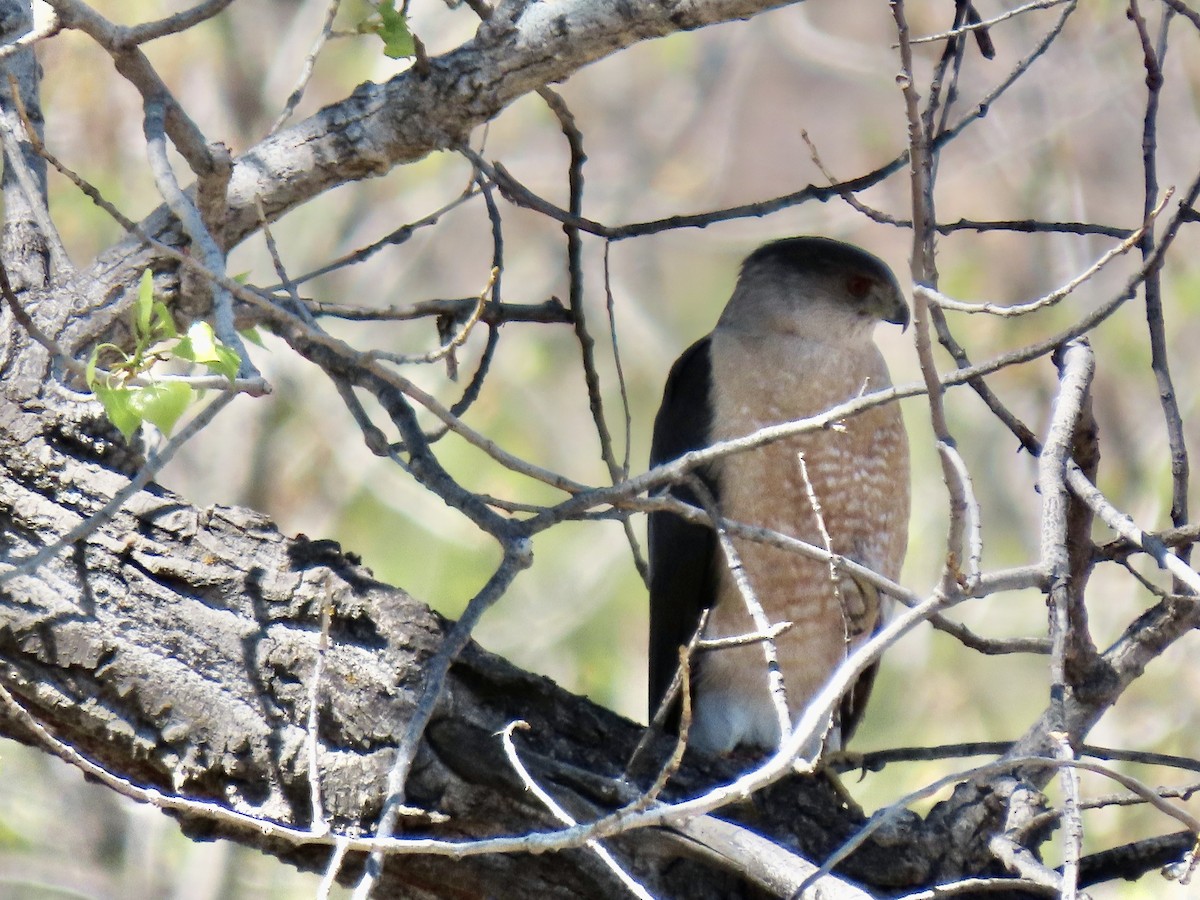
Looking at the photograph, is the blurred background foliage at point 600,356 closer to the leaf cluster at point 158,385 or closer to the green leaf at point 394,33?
the green leaf at point 394,33

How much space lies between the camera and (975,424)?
8.66 m

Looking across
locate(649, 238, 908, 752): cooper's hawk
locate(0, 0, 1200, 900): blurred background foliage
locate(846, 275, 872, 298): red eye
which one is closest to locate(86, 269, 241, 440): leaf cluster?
locate(649, 238, 908, 752): cooper's hawk

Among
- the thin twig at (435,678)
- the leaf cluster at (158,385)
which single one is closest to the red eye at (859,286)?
the thin twig at (435,678)

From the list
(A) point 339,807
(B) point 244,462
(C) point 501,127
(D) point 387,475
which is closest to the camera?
(A) point 339,807

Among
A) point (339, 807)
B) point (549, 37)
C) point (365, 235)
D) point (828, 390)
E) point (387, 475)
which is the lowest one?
point (339, 807)

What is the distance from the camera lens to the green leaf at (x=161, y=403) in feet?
6.72

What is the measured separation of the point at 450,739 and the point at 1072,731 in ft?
4.11

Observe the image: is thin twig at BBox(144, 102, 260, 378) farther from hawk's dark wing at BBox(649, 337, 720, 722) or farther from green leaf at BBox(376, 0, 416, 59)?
hawk's dark wing at BBox(649, 337, 720, 722)

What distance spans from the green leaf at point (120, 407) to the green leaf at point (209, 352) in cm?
10

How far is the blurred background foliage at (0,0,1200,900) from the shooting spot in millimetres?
7012

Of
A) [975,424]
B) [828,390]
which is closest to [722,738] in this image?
[828,390]

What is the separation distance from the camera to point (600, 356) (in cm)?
1082

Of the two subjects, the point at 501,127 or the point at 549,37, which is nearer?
the point at 549,37

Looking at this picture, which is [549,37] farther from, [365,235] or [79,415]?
[365,235]
